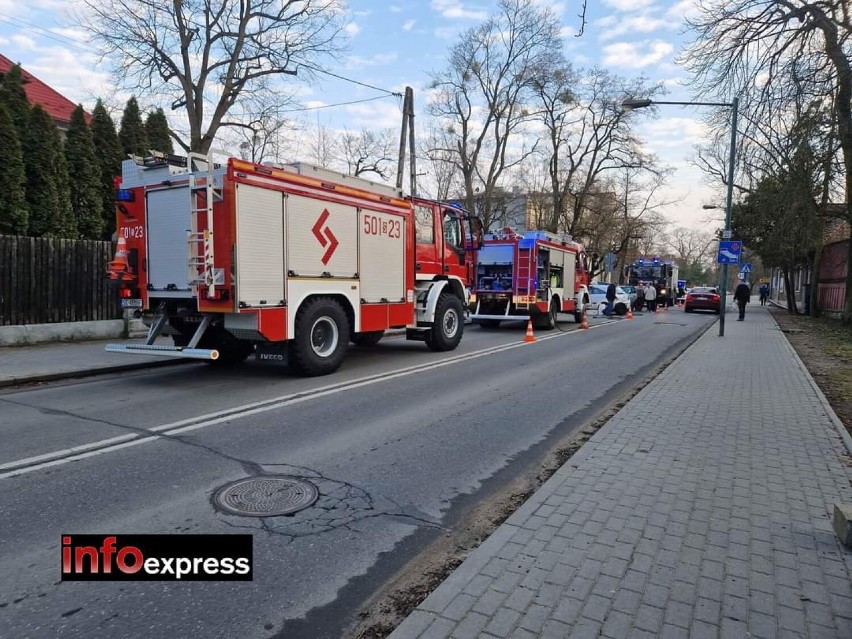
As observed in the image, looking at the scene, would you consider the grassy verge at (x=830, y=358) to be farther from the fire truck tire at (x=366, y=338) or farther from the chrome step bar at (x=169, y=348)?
the chrome step bar at (x=169, y=348)

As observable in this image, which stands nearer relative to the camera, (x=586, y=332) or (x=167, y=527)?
(x=167, y=527)

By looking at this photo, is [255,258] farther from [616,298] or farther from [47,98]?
[616,298]

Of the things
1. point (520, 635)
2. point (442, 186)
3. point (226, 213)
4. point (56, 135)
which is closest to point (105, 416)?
point (226, 213)

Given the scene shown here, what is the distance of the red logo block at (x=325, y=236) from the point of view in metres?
8.94

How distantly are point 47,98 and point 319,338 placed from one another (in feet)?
70.2

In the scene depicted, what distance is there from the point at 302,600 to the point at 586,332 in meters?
16.6

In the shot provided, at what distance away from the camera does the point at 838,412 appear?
289 inches

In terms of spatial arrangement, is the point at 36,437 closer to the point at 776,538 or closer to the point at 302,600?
the point at 302,600

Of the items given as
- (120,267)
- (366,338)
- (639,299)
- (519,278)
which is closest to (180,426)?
(120,267)

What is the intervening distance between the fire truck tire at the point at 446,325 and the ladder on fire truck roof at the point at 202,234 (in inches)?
211

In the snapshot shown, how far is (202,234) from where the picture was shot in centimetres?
772

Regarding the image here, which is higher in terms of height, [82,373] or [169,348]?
[169,348]

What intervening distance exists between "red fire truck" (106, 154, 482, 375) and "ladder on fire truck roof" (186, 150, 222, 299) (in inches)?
0.6

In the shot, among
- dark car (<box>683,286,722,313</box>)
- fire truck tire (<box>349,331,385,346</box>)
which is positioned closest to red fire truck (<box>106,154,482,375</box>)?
fire truck tire (<box>349,331,385,346</box>)
